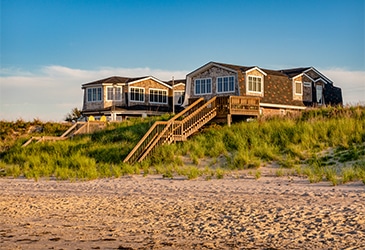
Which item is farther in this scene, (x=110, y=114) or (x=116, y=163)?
(x=110, y=114)

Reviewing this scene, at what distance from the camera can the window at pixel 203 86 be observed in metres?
44.4

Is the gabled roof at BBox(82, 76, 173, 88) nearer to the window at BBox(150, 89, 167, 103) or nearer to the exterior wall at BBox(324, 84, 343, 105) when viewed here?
the window at BBox(150, 89, 167, 103)

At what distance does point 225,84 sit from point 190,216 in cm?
3185

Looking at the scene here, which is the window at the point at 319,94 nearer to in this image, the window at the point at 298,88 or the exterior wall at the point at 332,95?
the exterior wall at the point at 332,95

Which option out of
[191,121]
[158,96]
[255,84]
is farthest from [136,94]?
[191,121]

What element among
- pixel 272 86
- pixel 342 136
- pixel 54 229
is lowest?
pixel 54 229

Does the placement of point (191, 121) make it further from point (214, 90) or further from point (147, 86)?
point (147, 86)

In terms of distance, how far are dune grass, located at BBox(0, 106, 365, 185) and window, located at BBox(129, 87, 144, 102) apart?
74.9 ft

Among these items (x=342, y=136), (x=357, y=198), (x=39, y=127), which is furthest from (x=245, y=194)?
(x=39, y=127)

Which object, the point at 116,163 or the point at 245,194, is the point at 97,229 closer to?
the point at 245,194

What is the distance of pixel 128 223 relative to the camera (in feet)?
39.4

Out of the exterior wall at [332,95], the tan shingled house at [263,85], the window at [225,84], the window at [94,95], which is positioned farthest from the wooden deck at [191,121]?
the window at [94,95]

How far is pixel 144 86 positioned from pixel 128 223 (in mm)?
43131

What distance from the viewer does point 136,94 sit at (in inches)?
2122
